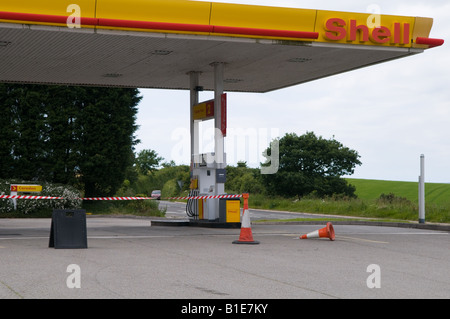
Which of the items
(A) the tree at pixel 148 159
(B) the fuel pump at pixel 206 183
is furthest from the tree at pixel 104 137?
(A) the tree at pixel 148 159

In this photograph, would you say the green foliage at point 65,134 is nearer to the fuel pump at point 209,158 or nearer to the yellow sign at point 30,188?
the yellow sign at point 30,188

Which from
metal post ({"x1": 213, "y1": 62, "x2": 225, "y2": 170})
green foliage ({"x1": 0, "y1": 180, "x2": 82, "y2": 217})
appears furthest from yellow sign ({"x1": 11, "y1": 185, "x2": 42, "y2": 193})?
metal post ({"x1": 213, "y1": 62, "x2": 225, "y2": 170})

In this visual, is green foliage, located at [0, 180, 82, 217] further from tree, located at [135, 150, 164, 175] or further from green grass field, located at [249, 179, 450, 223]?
tree, located at [135, 150, 164, 175]

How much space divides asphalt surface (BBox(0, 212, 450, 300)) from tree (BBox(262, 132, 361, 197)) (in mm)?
45132

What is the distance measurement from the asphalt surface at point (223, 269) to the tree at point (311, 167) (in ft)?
148

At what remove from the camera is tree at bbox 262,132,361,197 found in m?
61.5

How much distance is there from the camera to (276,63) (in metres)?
22.3

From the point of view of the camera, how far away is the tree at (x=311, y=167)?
61.5 metres

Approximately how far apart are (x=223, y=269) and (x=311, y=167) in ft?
177

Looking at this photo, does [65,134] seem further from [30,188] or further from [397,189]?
[397,189]

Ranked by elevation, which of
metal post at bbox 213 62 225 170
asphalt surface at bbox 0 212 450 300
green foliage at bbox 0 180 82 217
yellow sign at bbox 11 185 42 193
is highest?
metal post at bbox 213 62 225 170
